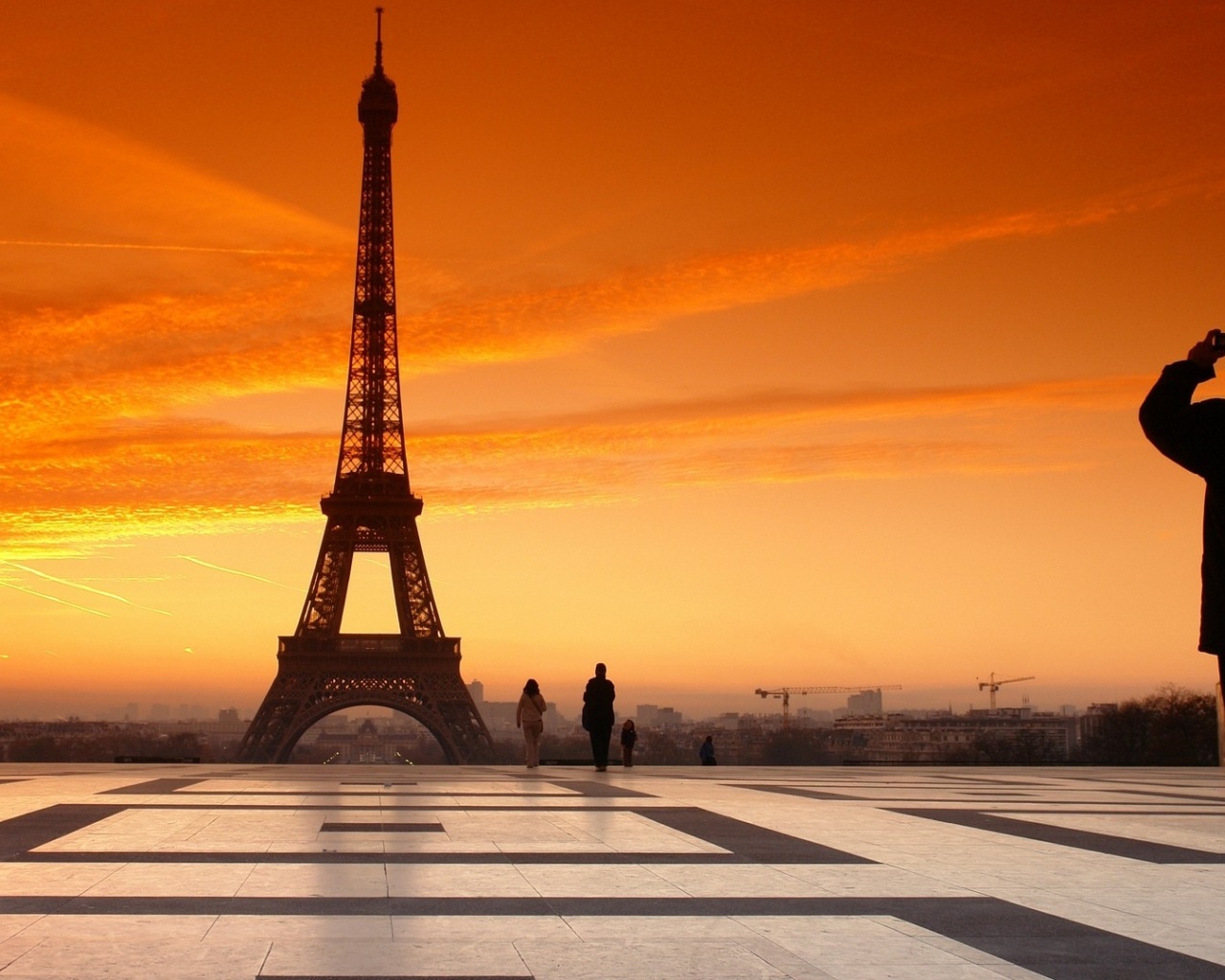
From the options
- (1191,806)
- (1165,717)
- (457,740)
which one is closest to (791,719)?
(1165,717)

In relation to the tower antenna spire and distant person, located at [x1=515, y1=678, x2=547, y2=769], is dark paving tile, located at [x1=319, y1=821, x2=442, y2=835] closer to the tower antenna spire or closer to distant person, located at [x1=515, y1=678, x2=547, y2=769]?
distant person, located at [x1=515, y1=678, x2=547, y2=769]

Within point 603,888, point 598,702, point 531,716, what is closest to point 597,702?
point 598,702

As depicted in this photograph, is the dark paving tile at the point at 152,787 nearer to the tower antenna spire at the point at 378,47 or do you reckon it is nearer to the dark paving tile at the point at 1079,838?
the dark paving tile at the point at 1079,838

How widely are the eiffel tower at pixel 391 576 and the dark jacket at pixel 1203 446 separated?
57092 mm

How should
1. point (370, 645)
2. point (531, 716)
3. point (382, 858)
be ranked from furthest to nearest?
point (370, 645), point (531, 716), point (382, 858)

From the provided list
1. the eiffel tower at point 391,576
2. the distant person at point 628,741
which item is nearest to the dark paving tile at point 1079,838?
the distant person at point 628,741

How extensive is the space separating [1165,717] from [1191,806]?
62423mm

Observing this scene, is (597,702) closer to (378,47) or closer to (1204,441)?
(1204,441)

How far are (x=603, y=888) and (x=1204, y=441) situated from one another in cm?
534

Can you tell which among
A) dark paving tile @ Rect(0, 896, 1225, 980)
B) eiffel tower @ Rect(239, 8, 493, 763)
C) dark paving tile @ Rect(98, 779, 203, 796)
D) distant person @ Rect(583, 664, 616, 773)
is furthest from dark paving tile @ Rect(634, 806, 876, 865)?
eiffel tower @ Rect(239, 8, 493, 763)

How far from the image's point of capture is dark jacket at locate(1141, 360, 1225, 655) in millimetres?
3605

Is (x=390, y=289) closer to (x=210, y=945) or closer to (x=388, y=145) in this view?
(x=388, y=145)

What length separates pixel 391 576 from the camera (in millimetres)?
64250

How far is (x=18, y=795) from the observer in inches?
581
